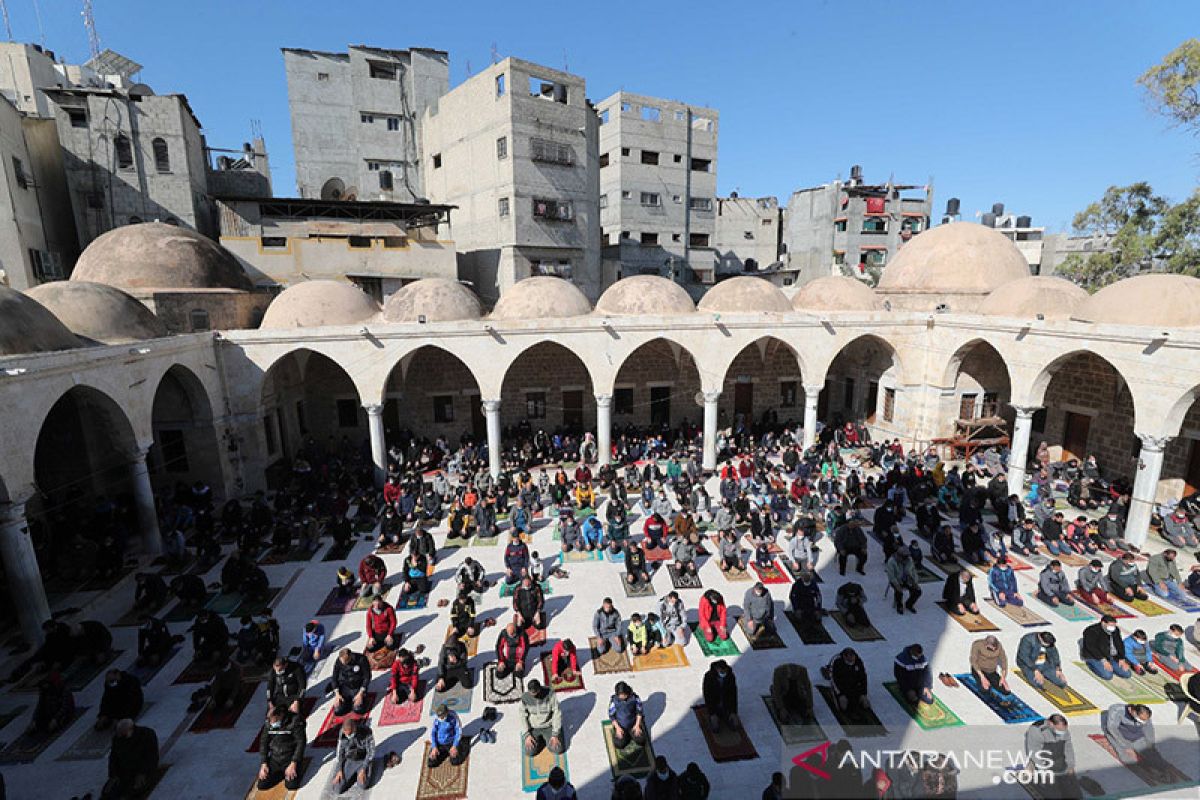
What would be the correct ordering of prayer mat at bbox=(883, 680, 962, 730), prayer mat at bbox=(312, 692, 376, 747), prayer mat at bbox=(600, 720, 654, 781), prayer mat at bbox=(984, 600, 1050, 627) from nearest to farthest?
prayer mat at bbox=(600, 720, 654, 781), prayer mat at bbox=(312, 692, 376, 747), prayer mat at bbox=(883, 680, 962, 730), prayer mat at bbox=(984, 600, 1050, 627)

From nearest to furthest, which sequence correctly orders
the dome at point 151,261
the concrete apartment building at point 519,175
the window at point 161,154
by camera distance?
the dome at point 151,261, the window at point 161,154, the concrete apartment building at point 519,175

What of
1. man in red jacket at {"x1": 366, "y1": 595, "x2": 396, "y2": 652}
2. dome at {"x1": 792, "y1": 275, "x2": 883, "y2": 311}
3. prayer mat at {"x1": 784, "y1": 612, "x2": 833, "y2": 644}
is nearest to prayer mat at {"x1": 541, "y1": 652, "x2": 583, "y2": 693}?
man in red jacket at {"x1": 366, "y1": 595, "x2": 396, "y2": 652}

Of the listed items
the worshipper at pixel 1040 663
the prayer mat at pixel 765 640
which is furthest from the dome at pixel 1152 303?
the prayer mat at pixel 765 640

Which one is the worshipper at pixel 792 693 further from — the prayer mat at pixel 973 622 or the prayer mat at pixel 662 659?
the prayer mat at pixel 973 622

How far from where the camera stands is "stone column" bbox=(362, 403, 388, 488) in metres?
15.8

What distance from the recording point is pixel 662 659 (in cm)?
869

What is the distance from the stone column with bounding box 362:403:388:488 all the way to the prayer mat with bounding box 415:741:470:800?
33.3 ft

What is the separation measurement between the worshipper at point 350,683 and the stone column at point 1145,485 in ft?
49.1

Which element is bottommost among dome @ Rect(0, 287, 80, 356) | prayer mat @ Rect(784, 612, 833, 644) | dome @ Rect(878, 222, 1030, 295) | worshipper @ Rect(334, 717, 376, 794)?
prayer mat @ Rect(784, 612, 833, 644)

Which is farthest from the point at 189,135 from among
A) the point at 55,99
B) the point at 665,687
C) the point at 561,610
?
the point at 665,687

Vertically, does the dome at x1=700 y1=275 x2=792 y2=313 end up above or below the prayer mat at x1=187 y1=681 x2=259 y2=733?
above

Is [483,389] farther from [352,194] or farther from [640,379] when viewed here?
[352,194]

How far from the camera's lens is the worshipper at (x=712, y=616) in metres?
8.77

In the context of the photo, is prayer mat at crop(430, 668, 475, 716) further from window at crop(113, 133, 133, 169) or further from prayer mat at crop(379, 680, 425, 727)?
window at crop(113, 133, 133, 169)
